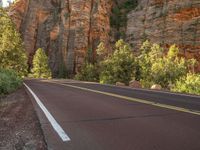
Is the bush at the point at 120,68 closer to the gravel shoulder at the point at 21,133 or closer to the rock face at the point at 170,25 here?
the rock face at the point at 170,25

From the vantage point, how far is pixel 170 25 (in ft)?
207

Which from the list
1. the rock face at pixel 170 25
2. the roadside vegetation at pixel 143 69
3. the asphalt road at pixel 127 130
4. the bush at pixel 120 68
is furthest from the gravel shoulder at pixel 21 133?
the rock face at pixel 170 25

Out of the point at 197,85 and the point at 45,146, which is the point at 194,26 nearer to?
the point at 197,85

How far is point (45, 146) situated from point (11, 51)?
1630 inches

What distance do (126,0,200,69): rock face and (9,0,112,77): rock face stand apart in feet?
40.2

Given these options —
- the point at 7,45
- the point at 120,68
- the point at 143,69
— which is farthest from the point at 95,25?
the point at 7,45

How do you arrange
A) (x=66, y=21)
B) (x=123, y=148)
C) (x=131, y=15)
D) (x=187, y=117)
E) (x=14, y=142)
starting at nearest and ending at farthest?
(x=123, y=148) → (x=14, y=142) → (x=187, y=117) → (x=131, y=15) → (x=66, y=21)

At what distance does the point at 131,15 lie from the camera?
78.8m

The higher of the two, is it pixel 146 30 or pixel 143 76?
pixel 146 30

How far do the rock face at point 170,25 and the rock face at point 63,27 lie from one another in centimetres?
1226

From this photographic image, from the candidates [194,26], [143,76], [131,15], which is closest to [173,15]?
[194,26]

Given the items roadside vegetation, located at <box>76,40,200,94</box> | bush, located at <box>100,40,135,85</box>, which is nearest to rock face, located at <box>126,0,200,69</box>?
roadside vegetation, located at <box>76,40,200,94</box>

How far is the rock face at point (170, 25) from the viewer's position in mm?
59000

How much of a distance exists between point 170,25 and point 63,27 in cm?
3458
